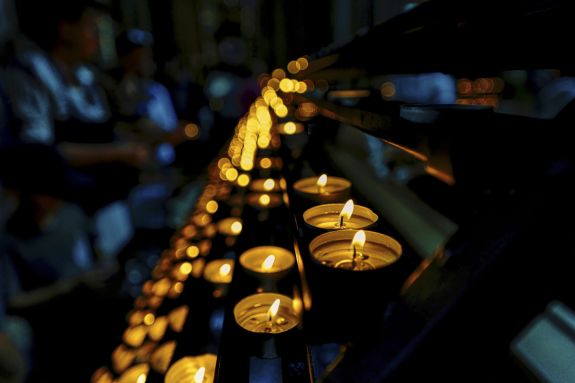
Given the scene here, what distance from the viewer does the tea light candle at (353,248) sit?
85 cm

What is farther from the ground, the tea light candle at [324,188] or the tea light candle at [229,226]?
the tea light candle at [324,188]

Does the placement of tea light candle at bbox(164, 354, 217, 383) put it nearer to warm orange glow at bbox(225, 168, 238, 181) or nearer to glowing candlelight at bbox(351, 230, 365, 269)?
glowing candlelight at bbox(351, 230, 365, 269)

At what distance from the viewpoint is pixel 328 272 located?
2.12 ft

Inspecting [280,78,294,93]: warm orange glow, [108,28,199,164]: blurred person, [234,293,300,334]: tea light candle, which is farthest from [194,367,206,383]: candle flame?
[280,78,294,93]: warm orange glow

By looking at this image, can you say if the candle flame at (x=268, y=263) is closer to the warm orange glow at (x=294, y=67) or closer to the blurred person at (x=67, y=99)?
the blurred person at (x=67, y=99)

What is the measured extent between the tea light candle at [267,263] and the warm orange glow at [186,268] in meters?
0.63

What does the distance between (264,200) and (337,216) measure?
1005mm

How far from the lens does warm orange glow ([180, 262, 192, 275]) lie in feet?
6.60

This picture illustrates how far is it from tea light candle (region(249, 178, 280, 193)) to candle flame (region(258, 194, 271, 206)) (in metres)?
0.16

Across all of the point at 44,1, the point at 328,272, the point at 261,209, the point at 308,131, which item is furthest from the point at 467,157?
the point at 44,1

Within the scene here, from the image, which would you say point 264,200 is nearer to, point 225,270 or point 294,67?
point 225,270

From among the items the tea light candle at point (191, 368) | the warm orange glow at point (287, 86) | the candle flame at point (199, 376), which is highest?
the warm orange glow at point (287, 86)

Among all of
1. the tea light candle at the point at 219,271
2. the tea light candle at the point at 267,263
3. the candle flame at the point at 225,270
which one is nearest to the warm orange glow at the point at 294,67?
the tea light candle at the point at 219,271

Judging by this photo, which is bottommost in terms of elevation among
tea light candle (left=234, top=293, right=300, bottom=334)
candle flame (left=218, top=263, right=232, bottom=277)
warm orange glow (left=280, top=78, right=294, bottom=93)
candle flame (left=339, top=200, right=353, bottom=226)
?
candle flame (left=218, top=263, right=232, bottom=277)
